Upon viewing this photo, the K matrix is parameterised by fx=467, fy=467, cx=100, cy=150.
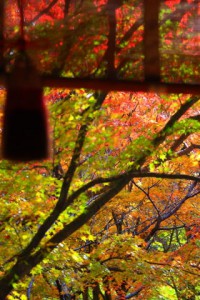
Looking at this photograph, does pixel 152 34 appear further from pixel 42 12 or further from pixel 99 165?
pixel 99 165

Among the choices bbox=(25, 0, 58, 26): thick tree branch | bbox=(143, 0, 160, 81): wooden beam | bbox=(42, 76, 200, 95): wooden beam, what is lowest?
bbox=(42, 76, 200, 95): wooden beam

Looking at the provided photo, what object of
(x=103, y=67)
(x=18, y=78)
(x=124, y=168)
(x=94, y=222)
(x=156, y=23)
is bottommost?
(x=18, y=78)

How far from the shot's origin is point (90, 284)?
930 centimetres

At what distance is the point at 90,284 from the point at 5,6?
7.87 m

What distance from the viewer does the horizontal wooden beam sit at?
2.07 metres

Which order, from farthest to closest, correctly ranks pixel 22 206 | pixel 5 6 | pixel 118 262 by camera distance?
pixel 118 262, pixel 22 206, pixel 5 6

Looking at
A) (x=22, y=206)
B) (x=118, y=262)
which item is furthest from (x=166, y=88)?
(x=118, y=262)

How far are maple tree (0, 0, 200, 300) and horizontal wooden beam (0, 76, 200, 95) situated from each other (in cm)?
6

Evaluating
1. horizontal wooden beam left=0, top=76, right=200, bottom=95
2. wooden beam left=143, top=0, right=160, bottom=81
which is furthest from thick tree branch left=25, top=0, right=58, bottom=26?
wooden beam left=143, top=0, right=160, bottom=81

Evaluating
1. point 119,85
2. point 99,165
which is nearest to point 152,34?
point 119,85

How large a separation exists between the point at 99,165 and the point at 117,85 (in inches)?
189

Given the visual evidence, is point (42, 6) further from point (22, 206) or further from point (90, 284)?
point (90, 284)

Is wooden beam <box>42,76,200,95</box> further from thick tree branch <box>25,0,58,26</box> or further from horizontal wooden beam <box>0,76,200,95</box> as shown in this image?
thick tree branch <box>25,0,58,26</box>

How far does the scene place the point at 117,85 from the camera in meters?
2.10
